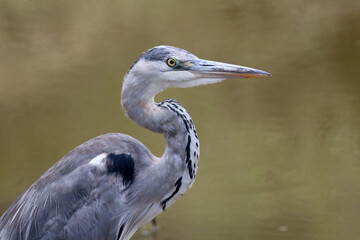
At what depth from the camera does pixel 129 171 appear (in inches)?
135

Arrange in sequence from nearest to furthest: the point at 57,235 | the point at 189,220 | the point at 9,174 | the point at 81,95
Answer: the point at 57,235 → the point at 189,220 → the point at 9,174 → the point at 81,95

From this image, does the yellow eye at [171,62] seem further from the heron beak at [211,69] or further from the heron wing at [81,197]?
the heron wing at [81,197]

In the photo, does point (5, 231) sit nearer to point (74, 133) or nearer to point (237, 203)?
point (237, 203)

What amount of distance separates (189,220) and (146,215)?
55.5 inches

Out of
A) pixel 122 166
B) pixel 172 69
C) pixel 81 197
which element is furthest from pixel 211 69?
pixel 81 197

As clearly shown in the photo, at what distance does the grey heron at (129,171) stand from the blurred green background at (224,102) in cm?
136

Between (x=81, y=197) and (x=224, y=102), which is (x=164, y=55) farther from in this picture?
(x=224, y=102)

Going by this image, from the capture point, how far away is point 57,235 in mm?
3357

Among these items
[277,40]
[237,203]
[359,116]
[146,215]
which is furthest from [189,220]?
[277,40]

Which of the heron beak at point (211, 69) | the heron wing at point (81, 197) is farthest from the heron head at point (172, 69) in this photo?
Answer: the heron wing at point (81, 197)

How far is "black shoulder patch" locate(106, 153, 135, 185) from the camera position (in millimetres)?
3381

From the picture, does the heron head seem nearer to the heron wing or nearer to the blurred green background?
the heron wing

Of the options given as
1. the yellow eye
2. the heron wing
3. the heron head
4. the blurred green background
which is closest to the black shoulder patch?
the heron wing

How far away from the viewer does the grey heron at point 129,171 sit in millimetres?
3307
